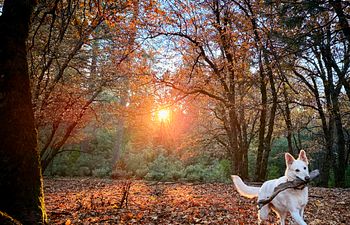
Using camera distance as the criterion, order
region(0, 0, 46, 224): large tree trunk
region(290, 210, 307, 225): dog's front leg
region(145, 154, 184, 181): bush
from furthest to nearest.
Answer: region(145, 154, 184, 181): bush, region(290, 210, 307, 225): dog's front leg, region(0, 0, 46, 224): large tree trunk

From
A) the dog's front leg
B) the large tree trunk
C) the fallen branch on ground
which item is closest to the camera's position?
the large tree trunk

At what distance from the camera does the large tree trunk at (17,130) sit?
129 inches

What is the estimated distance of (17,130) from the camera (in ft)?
11.4

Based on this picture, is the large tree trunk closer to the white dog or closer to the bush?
the white dog

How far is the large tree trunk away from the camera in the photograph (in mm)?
3283

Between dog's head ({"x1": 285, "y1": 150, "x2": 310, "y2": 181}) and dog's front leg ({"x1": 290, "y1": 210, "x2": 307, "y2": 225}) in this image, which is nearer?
A: dog's front leg ({"x1": 290, "y1": 210, "x2": 307, "y2": 225})

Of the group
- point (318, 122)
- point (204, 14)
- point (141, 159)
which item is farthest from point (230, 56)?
point (318, 122)

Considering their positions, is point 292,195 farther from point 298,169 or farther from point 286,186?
point 298,169

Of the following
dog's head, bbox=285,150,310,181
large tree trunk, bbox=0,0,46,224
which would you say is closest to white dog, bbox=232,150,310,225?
dog's head, bbox=285,150,310,181

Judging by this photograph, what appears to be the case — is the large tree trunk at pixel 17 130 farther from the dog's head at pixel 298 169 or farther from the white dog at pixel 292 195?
the dog's head at pixel 298 169

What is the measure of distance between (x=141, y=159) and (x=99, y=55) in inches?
454

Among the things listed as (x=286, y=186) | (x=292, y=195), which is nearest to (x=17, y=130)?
(x=286, y=186)

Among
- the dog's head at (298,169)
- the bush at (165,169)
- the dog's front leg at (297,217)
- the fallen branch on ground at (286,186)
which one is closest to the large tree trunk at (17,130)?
the fallen branch on ground at (286,186)

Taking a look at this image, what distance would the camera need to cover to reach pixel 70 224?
5.23 m
